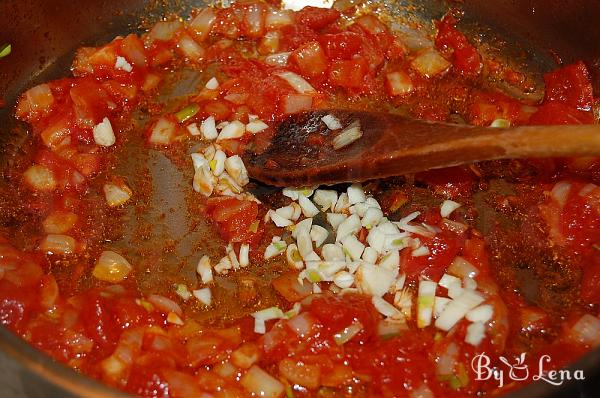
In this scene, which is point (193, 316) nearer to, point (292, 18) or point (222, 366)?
point (222, 366)

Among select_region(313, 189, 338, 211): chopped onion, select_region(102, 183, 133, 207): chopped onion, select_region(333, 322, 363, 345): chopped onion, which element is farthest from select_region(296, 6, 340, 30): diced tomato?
select_region(333, 322, 363, 345): chopped onion

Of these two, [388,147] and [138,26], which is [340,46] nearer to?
[388,147]

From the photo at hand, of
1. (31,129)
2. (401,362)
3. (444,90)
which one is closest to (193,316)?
(401,362)

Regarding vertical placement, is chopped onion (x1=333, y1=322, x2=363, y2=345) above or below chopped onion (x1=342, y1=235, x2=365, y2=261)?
below

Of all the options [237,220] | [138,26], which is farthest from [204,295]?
[138,26]

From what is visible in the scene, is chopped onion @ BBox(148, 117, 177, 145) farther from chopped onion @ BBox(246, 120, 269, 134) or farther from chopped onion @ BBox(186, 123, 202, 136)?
chopped onion @ BBox(246, 120, 269, 134)

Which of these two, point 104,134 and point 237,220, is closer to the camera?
point 237,220
